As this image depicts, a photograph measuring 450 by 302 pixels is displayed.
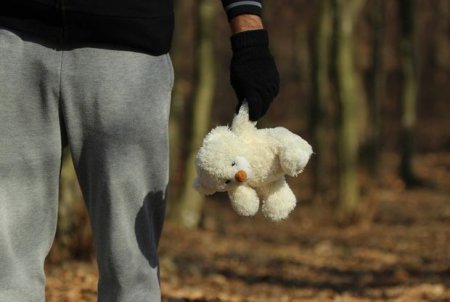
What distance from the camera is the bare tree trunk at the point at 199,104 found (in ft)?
46.9

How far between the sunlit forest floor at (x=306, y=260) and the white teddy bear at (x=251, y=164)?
9.95 ft

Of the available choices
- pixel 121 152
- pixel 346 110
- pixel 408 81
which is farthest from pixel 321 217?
pixel 121 152

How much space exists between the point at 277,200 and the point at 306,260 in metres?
8.31

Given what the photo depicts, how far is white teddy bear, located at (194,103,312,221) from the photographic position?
3.05 m

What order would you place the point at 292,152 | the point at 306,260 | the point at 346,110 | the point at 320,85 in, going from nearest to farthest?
the point at 292,152
the point at 306,260
the point at 346,110
the point at 320,85

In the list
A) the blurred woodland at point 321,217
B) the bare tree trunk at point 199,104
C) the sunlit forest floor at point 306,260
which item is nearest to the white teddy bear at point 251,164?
the blurred woodland at point 321,217

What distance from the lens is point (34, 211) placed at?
2961 mm

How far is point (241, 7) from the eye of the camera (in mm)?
3104

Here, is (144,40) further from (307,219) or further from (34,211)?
(307,219)

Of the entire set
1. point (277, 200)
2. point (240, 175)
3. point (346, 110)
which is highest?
point (240, 175)

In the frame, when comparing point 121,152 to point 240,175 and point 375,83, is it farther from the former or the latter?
point 375,83

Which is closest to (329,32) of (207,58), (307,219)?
(307,219)

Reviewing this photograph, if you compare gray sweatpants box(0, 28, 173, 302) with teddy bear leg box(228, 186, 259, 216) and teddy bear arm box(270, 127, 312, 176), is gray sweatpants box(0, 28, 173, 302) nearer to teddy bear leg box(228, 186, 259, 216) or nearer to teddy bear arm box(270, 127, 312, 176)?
teddy bear leg box(228, 186, 259, 216)

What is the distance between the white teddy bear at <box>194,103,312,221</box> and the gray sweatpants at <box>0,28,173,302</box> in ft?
0.48
